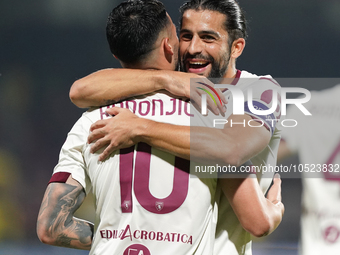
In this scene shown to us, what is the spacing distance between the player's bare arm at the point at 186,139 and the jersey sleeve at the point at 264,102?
0.08 meters

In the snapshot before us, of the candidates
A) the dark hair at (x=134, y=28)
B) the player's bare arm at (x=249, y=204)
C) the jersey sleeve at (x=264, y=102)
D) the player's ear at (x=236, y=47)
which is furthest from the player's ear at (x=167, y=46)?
the player's ear at (x=236, y=47)

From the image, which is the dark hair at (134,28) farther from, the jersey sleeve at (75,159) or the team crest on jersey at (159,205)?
the team crest on jersey at (159,205)

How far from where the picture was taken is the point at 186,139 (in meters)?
1.47

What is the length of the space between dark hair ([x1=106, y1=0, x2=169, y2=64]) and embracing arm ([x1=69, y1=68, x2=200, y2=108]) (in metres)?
0.09

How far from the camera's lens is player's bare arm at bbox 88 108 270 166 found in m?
1.47

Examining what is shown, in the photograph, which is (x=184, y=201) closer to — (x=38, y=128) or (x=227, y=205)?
(x=227, y=205)

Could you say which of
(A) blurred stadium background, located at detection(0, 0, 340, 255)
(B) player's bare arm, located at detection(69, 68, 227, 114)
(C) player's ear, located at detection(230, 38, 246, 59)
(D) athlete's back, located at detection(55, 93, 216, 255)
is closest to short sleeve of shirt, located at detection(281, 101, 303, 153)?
(C) player's ear, located at detection(230, 38, 246, 59)

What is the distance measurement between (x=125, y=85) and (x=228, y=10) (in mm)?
899

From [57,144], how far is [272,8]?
3674mm

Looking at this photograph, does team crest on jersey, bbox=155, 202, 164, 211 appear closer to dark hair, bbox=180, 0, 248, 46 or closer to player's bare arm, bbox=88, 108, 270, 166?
player's bare arm, bbox=88, 108, 270, 166

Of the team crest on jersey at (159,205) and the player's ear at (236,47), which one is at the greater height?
the player's ear at (236,47)

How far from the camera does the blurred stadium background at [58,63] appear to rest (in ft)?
17.9

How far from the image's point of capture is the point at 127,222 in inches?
58.6

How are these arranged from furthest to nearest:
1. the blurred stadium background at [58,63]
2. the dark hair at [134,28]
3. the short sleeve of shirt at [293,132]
→ the blurred stadium background at [58,63] < the short sleeve of shirt at [293,132] < the dark hair at [134,28]
